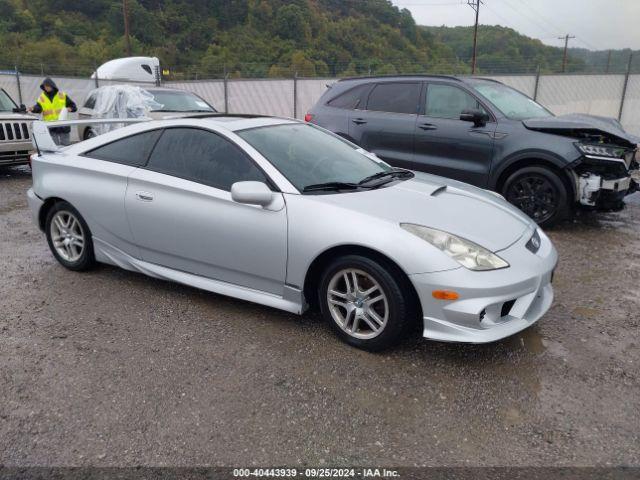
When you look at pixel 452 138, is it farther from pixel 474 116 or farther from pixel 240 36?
pixel 240 36

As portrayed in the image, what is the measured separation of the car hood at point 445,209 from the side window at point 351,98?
3707 mm

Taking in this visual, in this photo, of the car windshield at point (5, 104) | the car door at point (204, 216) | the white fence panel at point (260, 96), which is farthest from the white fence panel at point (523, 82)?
the car door at point (204, 216)

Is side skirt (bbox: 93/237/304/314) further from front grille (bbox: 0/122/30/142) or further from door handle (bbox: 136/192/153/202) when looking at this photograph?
front grille (bbox: 0/122/30/142)

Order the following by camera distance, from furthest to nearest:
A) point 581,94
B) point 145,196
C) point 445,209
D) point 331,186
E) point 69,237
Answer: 1. point 581,94
2. point 69,237
3. point 145,196
4. point 331,186
5. point 445,209

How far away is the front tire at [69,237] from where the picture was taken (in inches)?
173

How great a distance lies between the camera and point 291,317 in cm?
374

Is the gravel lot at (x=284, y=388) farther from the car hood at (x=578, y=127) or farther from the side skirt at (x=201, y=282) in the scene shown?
the car hood at (x=578, y=127)

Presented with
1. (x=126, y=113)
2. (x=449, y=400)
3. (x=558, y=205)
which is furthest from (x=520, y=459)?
(x=126, y=113)

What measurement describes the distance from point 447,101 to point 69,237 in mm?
4698

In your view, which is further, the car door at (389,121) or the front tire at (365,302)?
the car door at (389,121)

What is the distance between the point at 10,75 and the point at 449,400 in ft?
60.6

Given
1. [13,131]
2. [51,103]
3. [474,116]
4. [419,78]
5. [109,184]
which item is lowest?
[13,131]

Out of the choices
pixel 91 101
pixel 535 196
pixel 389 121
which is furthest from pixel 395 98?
pixel 91 101

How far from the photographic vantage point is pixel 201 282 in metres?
3.78
